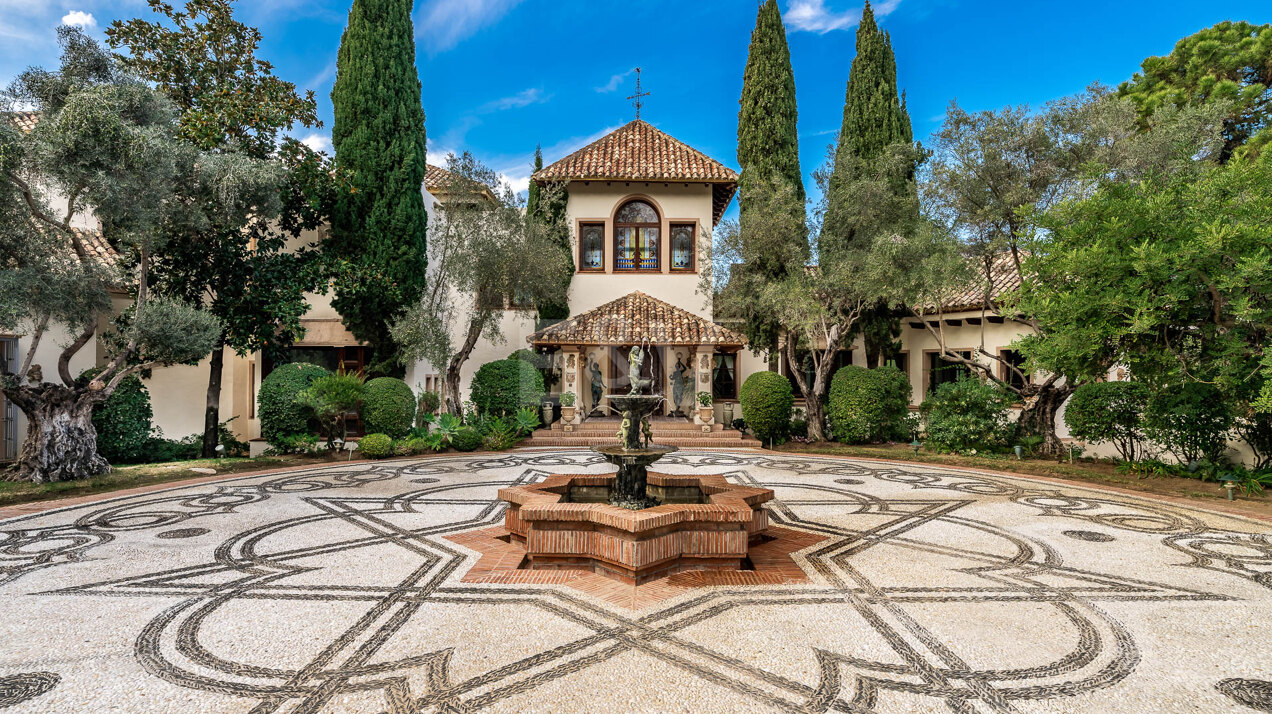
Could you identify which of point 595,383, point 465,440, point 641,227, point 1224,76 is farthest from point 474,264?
point 1224,76

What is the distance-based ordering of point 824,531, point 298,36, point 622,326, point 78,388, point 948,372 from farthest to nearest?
point 948,372, point 622,326, point 298,36, point 78,388, point 824,531

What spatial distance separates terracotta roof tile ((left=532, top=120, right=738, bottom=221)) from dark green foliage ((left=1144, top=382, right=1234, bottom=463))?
10604 millimetres

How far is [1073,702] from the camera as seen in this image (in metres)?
2.95

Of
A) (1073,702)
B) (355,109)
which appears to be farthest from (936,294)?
(355,109)

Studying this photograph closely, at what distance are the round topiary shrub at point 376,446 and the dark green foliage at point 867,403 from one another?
1023cm

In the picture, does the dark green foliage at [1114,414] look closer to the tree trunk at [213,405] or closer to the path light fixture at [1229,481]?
the path light fixture at [1229,481]

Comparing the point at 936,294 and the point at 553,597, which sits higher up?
the point at 936,294

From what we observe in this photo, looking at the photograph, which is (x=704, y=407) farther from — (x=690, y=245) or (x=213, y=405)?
A: (x=213, y=405)

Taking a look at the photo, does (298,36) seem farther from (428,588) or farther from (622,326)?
(428,588)

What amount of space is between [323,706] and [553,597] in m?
1.77

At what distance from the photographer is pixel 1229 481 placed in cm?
841

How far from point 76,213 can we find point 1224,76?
89.3ft

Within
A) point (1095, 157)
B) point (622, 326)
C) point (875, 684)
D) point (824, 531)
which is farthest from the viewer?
point (622, 326)

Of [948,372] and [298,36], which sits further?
[948,372]
